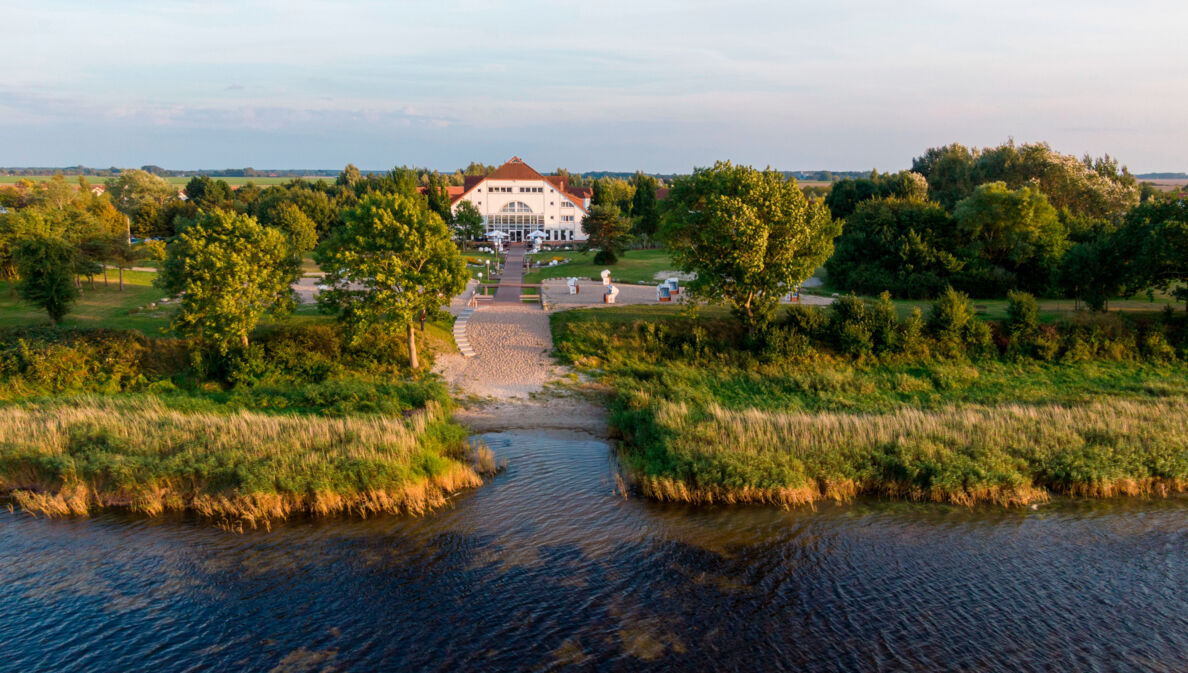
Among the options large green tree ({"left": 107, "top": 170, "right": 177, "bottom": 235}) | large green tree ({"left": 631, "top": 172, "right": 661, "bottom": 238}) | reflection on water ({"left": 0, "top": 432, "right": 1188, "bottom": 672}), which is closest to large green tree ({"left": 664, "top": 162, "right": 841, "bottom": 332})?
reflection on water ({"left": 0, "top": 432, "right": 1188, "bottom": 672})

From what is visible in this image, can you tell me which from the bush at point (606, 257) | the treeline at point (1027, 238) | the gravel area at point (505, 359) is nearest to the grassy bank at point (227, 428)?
the gravel area at point (505, 359)

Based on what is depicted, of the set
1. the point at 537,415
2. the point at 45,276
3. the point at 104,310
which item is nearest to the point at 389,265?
the point at 537,415

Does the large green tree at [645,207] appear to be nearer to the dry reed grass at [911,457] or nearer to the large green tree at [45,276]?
the large green tree at [45,276]

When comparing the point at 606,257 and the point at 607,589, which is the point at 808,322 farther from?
the point at 606,257

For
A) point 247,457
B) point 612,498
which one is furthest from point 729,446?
point 247,457

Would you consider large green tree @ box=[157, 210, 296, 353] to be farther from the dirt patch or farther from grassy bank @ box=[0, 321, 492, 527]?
the dirt patch

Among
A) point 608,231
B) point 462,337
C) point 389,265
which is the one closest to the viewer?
point 389,265
